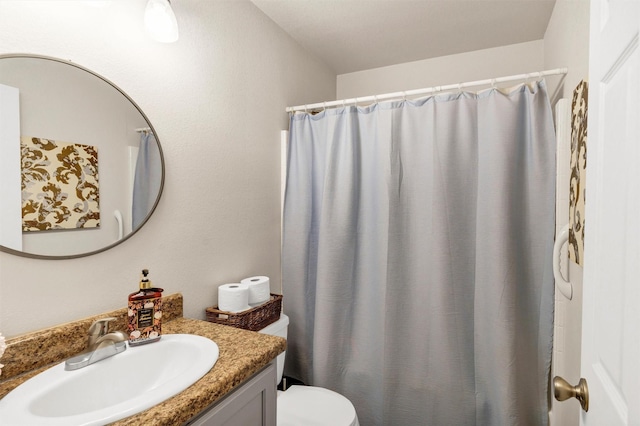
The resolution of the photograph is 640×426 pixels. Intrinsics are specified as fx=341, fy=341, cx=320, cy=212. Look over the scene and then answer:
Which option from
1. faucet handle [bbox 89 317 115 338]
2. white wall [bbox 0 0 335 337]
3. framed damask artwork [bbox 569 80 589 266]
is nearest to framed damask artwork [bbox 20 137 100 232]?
white wall [bbox 0 0 335 337]

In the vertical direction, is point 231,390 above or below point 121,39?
below

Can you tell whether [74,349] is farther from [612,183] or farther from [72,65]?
[612,183]

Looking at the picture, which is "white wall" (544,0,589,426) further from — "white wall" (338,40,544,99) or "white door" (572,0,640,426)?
"white door" (572,0,640,426)

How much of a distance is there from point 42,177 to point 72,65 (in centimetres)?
38

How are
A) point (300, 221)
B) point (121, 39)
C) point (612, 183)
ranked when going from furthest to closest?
point (300, 221) < point (121, 39) < point (612, 183)

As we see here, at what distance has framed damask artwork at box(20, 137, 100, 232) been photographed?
100 cm

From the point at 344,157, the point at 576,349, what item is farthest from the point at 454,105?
the point at 576,349

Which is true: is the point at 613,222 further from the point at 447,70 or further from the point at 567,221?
the point at 447,70

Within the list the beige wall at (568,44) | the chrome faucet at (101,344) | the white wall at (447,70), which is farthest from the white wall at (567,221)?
the chrome faucet at (101,344)

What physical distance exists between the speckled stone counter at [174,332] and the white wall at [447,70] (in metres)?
2.29

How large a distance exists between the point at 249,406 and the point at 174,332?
0.43 m

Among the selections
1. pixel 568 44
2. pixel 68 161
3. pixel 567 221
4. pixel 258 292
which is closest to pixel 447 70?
pixel 568 44

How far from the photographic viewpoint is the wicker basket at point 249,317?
5.07ft

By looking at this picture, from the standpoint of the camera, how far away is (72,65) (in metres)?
1.10
